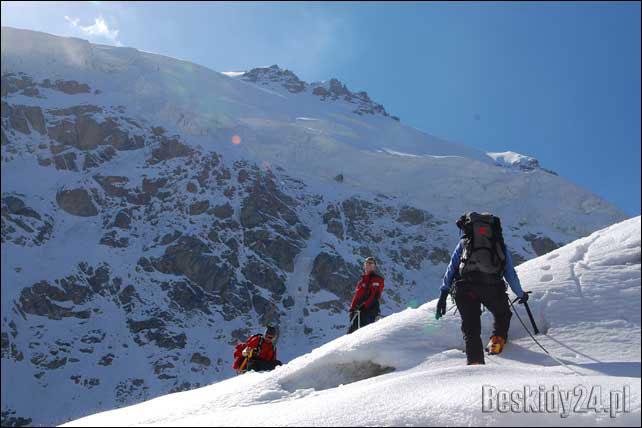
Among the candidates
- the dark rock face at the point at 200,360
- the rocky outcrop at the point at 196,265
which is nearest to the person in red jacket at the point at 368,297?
the dark rock face at the point at 200,360

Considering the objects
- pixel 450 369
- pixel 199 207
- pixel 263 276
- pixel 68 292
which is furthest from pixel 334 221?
pixel 450 369

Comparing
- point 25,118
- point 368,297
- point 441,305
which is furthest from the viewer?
point 25,118

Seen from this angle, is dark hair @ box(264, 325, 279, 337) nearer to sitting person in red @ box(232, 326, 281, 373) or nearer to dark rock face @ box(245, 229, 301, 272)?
sitting person in red @ box(232, 326, 281, 373)

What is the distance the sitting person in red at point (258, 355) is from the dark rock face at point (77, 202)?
55.1 meters

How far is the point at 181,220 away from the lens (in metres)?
59.8

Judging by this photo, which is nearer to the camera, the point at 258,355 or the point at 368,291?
the point at 258,355

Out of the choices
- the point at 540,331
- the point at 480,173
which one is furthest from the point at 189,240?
the point at 540,331

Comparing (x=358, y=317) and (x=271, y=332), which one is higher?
(x=358, y=317)

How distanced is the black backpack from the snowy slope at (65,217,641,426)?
26.5 inches

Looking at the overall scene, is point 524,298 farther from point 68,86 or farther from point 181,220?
point 68,86

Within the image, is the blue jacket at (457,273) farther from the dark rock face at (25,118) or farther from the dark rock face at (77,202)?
the dark rock face at (25,118)

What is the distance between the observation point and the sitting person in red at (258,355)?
7449 millimetres

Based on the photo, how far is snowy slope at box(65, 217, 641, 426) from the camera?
3.67 metres

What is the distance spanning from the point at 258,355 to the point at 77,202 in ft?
185
